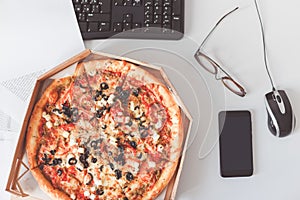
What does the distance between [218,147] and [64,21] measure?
364 millimetres

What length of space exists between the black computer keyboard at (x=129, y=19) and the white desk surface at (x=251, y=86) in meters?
0.03

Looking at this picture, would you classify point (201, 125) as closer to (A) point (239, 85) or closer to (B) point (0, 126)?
(A) point (239, 85)

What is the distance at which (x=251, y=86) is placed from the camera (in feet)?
3.20

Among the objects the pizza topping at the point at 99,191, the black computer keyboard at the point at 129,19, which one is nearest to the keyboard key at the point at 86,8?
the black computer keyboard at the point at 129,19

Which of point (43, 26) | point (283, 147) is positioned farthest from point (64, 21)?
point (283, 147)

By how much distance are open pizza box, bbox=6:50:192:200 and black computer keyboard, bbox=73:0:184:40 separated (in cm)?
5

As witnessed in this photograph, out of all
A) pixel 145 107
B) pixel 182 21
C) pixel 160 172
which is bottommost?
pixel 160 172

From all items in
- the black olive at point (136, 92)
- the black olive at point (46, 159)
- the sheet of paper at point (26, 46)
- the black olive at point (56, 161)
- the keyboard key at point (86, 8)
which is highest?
the keyboard key at point (86, 8)

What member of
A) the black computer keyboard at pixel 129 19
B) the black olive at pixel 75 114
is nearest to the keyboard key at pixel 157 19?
the black computer keyboard at pixel 129 19

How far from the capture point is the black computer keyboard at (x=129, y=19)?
3.16 feet

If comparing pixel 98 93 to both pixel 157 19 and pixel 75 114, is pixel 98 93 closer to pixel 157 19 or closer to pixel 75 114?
pixel 75 114

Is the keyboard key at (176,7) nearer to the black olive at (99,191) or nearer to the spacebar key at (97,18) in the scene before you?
the spacebar key at (97,18)

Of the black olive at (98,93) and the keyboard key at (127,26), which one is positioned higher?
the keyboard key at (127,26)

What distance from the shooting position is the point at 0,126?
95 centimetres
